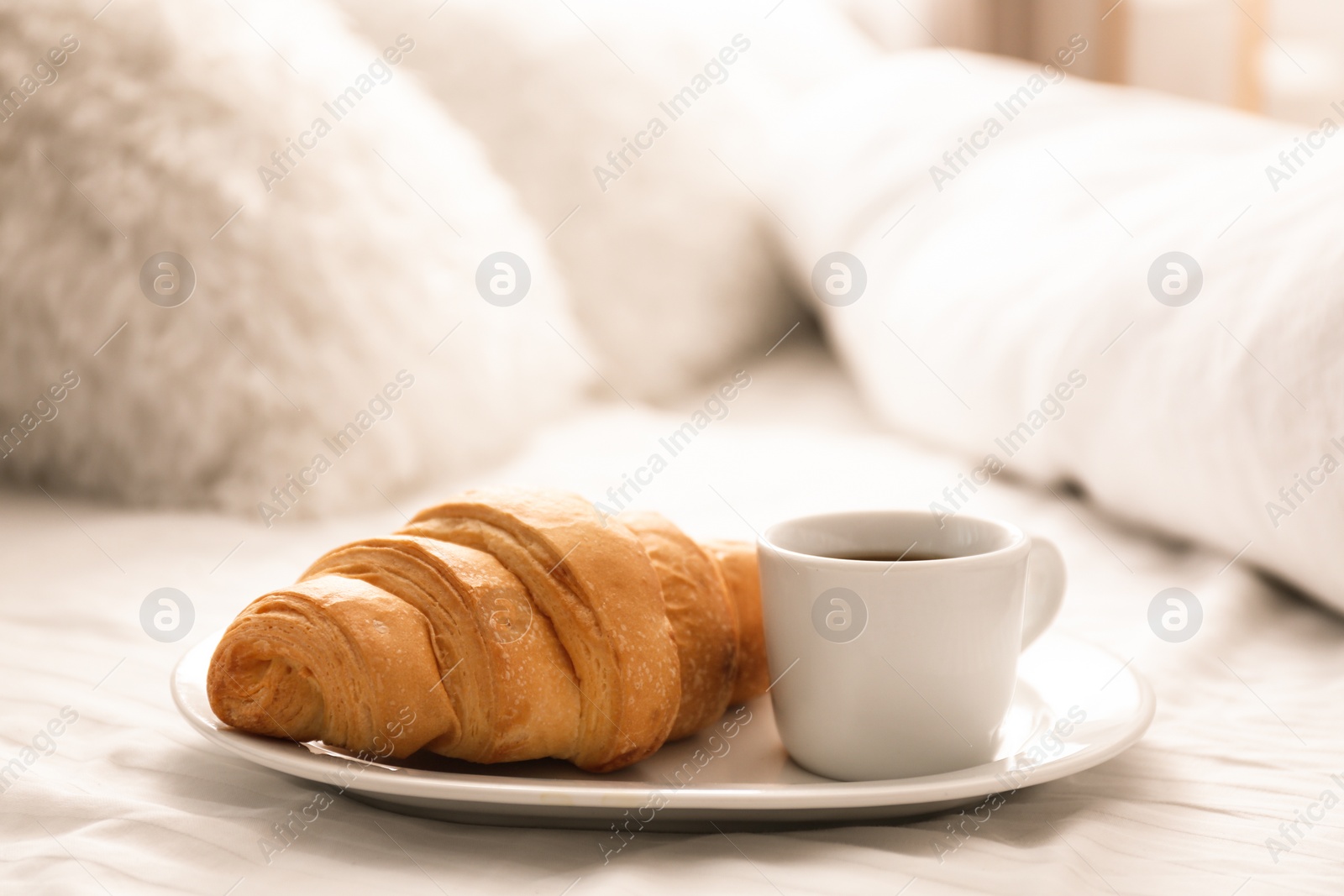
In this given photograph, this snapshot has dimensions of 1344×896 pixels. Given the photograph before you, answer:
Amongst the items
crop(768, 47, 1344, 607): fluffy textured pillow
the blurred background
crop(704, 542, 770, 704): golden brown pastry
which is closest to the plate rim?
crop(704, 542, 770, 704): golden brown pastry

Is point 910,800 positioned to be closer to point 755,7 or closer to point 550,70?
point 550,70

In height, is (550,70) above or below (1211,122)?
above

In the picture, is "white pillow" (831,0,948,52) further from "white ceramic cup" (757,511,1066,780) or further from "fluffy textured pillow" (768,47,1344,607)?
"white ceramic cup" (757,511,1066,780)

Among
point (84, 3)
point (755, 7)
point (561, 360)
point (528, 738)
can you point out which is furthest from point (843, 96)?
point (528, 738)

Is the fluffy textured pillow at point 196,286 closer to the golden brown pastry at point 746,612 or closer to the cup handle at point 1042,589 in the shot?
the golden brown pastry at point 746,612

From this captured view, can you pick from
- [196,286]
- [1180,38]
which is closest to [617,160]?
[196,286]

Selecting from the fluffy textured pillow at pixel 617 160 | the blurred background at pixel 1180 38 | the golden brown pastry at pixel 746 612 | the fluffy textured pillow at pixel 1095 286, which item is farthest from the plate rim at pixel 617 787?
the blurred background at pixel 1180 38
